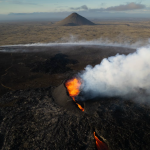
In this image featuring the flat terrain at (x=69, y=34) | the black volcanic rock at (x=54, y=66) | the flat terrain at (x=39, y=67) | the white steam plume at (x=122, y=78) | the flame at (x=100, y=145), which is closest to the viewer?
the flame at (x=100, y=145)

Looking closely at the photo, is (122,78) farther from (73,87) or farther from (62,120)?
(62,120)

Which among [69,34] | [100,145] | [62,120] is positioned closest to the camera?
[100,145]

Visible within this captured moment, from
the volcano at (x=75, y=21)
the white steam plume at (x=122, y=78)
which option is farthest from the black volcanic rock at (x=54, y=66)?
the volcano at (x=75, y=21)

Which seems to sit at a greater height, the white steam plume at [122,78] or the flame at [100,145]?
the white steam plume at [122,78]

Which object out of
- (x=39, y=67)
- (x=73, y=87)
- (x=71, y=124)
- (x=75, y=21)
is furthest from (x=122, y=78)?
(x=75, y=21)

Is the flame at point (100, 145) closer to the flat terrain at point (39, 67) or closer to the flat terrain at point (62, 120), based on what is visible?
the flat terrain at point (62, 120)

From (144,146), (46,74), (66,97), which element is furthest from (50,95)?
(144,146)

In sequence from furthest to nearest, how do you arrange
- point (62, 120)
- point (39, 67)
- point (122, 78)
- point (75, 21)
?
point (75, 21) → point (39, 67) → point (122, 78) → point (62, 120)

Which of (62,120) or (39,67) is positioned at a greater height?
(39,67)
